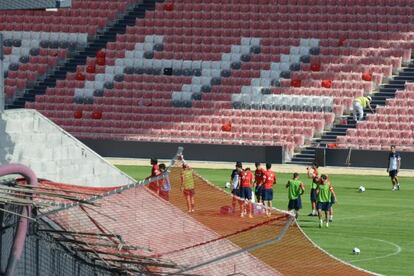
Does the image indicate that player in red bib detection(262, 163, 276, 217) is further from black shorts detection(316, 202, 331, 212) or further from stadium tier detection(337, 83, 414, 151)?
stadium tier detection(337, 83, 414, 151)

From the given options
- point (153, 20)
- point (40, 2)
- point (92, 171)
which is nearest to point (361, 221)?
point (40, 2)

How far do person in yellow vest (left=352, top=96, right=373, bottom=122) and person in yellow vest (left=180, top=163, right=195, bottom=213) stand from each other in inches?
1509

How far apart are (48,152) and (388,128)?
34.1 meters

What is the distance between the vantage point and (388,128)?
55594mm

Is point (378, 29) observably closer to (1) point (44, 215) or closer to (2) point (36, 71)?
(2) point (36, 71)

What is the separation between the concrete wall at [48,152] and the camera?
2156cm

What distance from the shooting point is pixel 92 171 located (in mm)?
25297

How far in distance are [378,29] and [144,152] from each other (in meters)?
11.7

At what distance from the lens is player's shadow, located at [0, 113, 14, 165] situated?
2095 centimetres

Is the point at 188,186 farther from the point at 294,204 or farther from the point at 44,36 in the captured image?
the point at 44,36

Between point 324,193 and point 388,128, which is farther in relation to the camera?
point 388,128

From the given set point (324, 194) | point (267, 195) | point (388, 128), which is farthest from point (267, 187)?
point (388, 128)

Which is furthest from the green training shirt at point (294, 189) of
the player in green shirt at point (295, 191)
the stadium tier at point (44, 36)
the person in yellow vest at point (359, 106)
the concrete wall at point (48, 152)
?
the stadium tier at point (44, 36)

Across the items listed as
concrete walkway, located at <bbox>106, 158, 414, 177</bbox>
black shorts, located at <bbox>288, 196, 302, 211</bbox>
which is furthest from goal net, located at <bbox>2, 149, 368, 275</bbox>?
concrete walkway, located at <bbox>106, 158, 414, 177</bbox>
